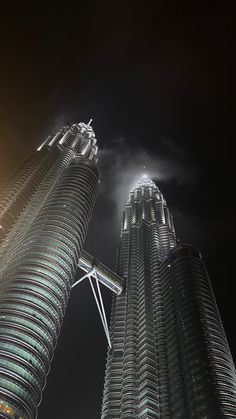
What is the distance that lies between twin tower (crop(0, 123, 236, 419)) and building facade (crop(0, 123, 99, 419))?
23 centimetres

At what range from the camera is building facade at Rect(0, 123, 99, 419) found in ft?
→ 223

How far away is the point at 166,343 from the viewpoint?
104 m

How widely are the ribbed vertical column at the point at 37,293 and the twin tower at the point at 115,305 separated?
21 centimetres

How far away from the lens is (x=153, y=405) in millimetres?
90438

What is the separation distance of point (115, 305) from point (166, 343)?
29.0 meters

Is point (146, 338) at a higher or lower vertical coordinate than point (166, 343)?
higher

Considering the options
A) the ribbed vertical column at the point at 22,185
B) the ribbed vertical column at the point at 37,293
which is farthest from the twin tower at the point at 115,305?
the ribbed vertical column at the point at 22,185

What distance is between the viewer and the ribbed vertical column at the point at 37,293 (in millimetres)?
66938

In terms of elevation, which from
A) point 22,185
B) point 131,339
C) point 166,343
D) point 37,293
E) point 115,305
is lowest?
point 37,293

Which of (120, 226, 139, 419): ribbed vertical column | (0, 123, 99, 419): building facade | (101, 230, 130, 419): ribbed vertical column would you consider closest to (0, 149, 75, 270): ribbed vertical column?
(0, 123, 99, 419): building facade

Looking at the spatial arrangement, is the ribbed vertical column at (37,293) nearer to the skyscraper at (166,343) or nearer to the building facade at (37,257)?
the building facade at (37,257)

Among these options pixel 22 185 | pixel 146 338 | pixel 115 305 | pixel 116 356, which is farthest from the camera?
pixel 22 185

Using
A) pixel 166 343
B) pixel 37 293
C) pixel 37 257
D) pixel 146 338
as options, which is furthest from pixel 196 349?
pixel 37 257

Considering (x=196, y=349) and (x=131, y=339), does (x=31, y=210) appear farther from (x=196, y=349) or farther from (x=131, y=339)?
(x=196, y=349)
